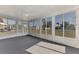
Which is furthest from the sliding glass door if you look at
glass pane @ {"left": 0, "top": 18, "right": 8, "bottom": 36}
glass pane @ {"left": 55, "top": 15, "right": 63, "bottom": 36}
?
glass pane @ {"left": 0, "top": 18, "right": 8, "bottom": 36}

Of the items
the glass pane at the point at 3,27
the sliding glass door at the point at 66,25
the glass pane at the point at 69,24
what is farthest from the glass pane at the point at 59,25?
the glass pane at the point at 3,27

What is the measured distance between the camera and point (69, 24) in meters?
5.83

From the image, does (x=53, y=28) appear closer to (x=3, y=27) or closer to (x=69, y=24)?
(x=69, y=24)

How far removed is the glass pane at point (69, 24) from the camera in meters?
5.47

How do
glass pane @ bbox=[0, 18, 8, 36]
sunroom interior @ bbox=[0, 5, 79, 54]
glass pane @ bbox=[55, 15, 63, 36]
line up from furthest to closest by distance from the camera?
glass pane @ bbox=[0, 18, 8, 36] < glass pane @ bbox=[55, 15, 63, 36] < sunroom interior @ bbox=[0, 5, 79, 54]

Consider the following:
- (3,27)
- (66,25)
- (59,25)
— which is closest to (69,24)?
(66,25)

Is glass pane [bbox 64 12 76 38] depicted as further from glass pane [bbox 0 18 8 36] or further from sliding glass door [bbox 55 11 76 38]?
glass pane [bbox 0 18 8 36]

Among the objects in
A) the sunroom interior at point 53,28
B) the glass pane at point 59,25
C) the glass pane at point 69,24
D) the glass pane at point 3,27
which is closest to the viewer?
the sunroom interior at point 53,28

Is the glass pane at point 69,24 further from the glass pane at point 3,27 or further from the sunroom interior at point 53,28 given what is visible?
the glass pane at point 3,27

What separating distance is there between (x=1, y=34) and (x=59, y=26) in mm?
5214

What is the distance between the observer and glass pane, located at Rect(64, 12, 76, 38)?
5472mm

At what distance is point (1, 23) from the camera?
28.8 feet
